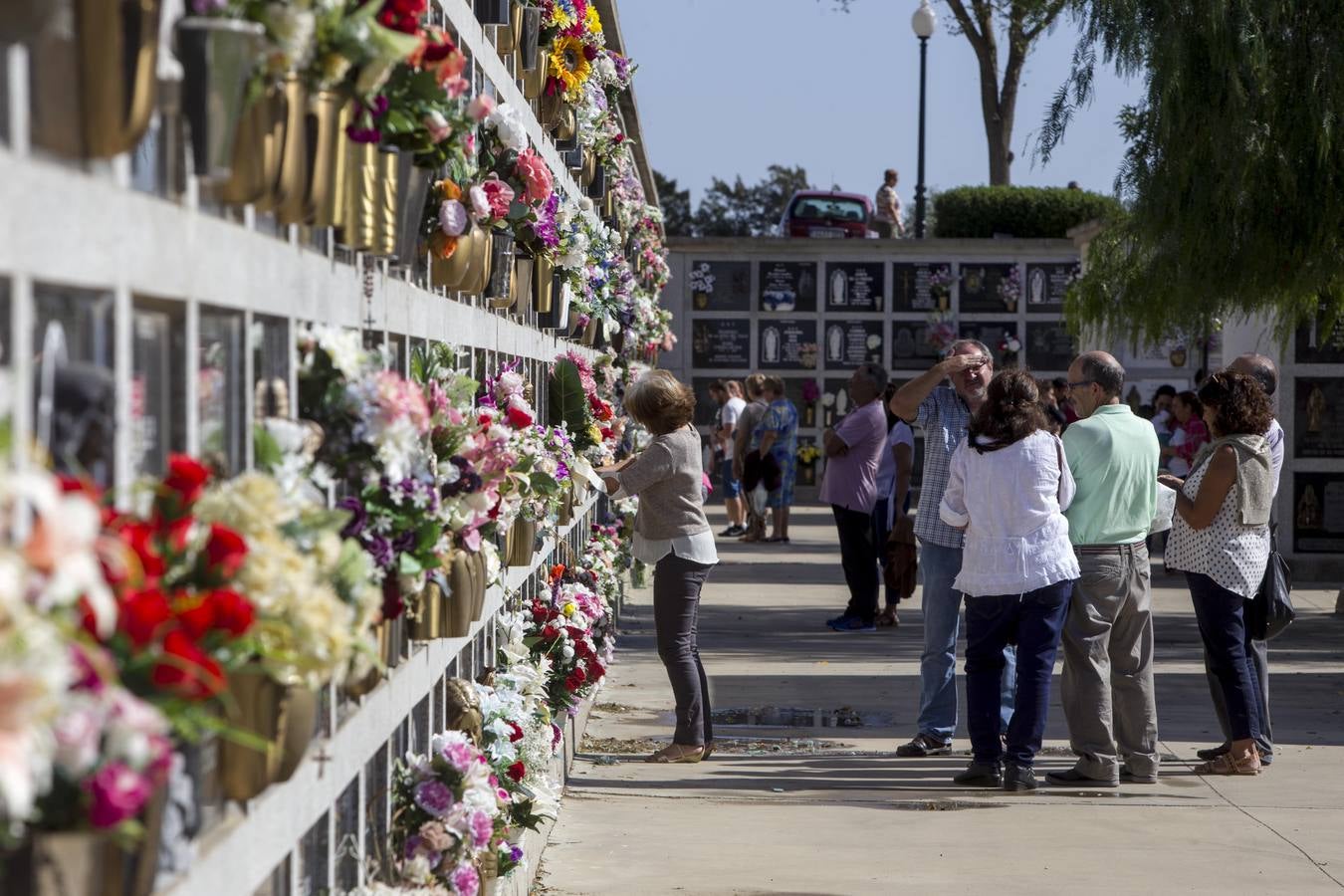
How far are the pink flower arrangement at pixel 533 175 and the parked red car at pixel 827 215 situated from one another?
19094mm

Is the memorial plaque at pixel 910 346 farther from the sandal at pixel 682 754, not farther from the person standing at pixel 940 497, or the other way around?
the sandal at pixel 682 754

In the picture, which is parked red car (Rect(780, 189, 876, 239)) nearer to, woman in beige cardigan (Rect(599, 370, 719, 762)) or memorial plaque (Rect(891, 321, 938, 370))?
memorial plaque (Rect(891, 321, 938, 370))

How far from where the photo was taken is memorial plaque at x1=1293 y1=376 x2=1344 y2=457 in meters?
14.3

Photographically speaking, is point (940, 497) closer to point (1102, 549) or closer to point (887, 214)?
point (1102, 549)

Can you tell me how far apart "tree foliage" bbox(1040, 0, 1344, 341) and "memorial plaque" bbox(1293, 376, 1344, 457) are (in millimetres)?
2816

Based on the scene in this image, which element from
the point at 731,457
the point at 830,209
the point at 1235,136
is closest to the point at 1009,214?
the point at 830,209

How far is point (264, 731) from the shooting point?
7.03 ft

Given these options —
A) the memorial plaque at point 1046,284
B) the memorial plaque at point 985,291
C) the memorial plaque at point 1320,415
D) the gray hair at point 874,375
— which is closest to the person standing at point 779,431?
the memorial plaque at point 1320,415

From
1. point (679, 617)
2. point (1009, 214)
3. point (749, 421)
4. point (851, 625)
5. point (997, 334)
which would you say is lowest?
point (851, 625)

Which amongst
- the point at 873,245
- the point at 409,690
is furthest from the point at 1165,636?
the point at 873,245

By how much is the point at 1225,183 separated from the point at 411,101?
9.08 meters

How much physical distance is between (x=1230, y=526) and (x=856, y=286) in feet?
53.6

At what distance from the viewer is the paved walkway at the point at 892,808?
5.48 meters

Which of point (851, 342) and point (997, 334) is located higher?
point (997, 334)
